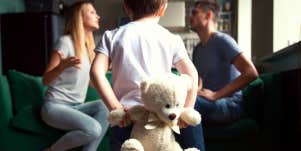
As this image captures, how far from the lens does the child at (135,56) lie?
1.13m

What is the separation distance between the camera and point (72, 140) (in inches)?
79.9

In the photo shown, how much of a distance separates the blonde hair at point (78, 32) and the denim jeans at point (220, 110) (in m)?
0.69

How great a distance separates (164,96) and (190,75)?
18 centimetres

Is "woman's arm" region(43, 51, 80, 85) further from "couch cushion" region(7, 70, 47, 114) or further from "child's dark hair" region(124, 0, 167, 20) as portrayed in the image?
"child's dark hair" region(124, 0, 167, 20)

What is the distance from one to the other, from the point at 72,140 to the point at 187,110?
43.3 inches

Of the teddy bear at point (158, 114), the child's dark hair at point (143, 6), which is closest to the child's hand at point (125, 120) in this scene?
the teddy bear at point (158, 114)

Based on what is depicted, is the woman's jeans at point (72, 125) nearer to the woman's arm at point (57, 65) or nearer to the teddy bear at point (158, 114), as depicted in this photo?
the woman's arm at point (57, 65)

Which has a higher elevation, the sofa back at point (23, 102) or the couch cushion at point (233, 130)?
the sofa back at point (23, 102)

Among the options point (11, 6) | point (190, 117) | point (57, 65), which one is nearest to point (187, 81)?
point (190, 117)

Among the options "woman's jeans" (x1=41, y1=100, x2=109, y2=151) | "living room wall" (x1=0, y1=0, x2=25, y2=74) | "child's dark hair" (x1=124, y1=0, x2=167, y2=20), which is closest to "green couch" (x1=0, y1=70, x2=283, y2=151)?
"woman's jeans" (x1=41, y1=100, x2=109, y2=151)

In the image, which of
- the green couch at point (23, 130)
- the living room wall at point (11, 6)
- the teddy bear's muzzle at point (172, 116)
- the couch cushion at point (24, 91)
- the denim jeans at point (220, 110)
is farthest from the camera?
the living room wall at point (11, 6)

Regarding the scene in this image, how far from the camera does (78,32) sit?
7.27 feet

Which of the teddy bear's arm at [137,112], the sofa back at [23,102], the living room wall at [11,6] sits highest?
the living room wall at [11,6]

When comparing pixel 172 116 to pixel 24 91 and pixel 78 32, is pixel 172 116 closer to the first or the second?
pixel 78 32
